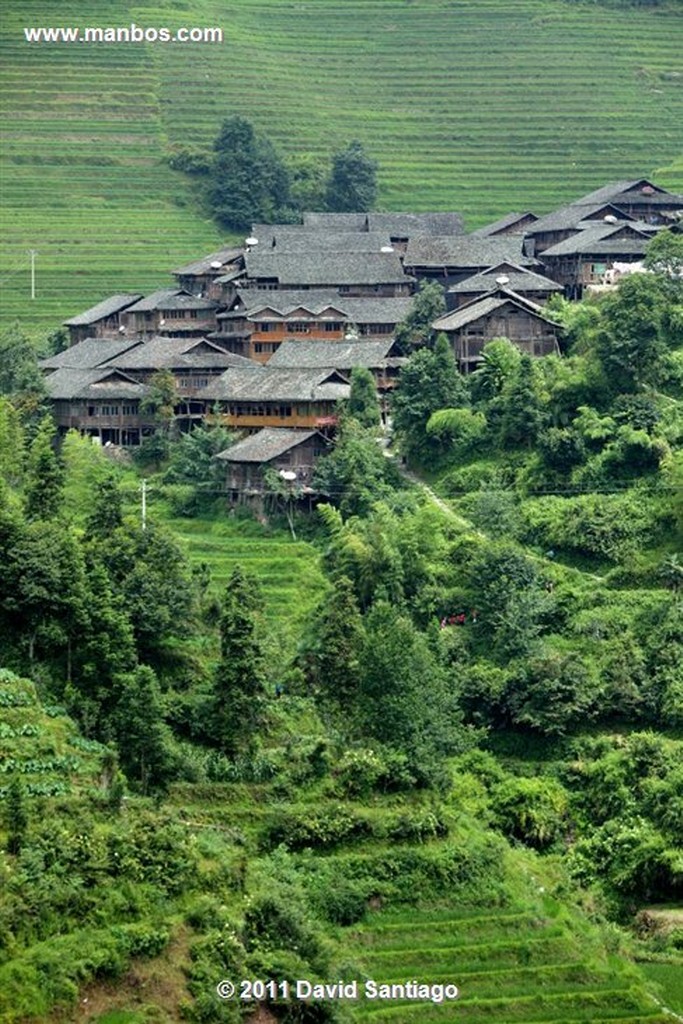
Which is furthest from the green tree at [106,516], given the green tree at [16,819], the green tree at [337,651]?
the green tree at [16,819]

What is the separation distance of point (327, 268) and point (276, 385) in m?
10.5

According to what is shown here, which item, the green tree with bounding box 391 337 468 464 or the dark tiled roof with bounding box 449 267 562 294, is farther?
the dark tiled roof with bounding box 449 267 562 294

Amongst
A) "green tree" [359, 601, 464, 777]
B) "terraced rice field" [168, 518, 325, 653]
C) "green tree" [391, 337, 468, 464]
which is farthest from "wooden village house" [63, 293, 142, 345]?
"green tree" [359, 601, 464, 777]

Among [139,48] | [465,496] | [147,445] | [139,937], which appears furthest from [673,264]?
[139,48]

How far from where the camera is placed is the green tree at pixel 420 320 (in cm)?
5809

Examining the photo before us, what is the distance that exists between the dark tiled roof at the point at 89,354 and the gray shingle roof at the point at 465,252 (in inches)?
→ 341

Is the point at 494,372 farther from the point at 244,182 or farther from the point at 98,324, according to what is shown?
the point at 244,182

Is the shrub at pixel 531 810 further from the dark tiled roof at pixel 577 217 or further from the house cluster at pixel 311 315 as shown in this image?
the dark tiled roof at pixel 577 217

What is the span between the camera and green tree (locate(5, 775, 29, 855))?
32406 mm

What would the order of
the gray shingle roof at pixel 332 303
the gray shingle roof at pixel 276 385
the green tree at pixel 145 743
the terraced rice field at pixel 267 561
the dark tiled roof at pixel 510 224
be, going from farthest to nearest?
the dark tiled roof at pixel 510 224
the gray shingle roof at pixel 332 303
the gray shingle roof at pixel 276 385
the terraced rice field at pixel 267 561
the green tree at pixel 145 743

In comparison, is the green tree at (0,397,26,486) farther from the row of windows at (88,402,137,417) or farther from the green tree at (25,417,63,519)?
the green tree at (25,417,63,519)

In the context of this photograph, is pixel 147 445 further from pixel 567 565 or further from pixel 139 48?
pixel 139 48

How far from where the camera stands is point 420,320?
58.9m

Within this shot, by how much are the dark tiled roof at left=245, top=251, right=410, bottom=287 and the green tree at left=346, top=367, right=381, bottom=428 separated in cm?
1031
